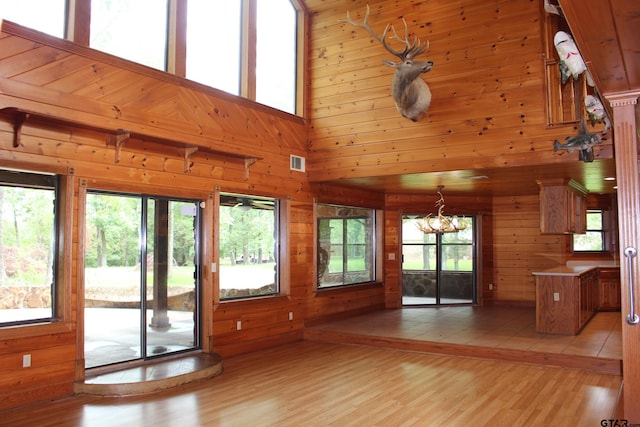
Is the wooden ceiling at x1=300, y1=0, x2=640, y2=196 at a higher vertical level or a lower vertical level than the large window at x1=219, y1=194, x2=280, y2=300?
higher

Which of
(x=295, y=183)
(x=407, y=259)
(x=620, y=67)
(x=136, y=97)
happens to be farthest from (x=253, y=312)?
(x=620, y=67)

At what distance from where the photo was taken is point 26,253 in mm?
4977

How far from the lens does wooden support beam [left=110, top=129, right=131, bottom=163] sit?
545 cm


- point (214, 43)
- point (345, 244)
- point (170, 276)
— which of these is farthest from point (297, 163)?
point (170, 276)

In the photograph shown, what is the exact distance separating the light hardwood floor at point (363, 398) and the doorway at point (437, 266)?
167 inches

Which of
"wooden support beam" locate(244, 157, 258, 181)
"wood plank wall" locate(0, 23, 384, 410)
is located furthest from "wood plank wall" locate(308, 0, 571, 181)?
"wooden support beam" locate(244, 157, 258, 181)

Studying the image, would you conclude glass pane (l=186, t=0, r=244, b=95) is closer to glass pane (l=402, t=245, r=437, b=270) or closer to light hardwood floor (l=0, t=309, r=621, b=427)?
light hardwood floor (l=0, t=309, r=621, b=427)

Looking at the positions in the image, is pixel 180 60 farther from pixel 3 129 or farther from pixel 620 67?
pixel 620 67

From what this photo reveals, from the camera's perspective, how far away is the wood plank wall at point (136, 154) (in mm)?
4754

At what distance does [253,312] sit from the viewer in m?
7.14

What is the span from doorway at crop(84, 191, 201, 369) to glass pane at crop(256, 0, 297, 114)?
227 cm

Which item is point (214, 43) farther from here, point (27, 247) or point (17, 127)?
point (27, 247)

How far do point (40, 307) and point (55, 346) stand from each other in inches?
16.0

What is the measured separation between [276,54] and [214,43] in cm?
128
